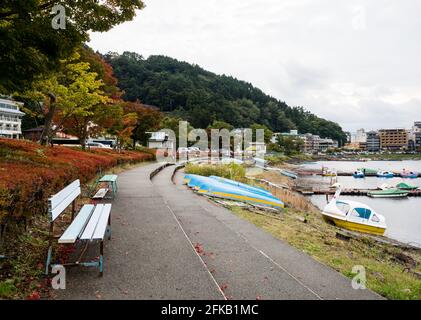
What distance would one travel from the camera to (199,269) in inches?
203

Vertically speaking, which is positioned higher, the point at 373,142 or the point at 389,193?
the point at 373,142

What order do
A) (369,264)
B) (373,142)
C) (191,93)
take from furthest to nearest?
(373,142) → (191,93) → (369,264)

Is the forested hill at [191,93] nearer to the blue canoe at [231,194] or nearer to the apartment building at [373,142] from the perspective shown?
the apartment building at [373,142]

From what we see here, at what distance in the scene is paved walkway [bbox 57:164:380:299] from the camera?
4445mm

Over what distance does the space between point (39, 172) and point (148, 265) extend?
3.33m

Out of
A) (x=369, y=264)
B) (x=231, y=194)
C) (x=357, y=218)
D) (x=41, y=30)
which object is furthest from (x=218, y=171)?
(x=41, y=30)

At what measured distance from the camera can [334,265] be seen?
21.5 feet

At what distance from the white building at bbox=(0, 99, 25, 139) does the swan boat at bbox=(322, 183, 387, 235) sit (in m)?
55.0

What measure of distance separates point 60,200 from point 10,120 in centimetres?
6349

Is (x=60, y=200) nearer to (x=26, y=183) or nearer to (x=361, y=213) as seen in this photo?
(x=26, y=183)

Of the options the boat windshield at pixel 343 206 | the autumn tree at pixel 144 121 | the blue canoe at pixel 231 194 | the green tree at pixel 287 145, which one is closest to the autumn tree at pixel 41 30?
the blue canoe at pixel 231 194

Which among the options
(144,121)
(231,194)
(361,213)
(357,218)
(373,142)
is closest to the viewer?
(231,194)

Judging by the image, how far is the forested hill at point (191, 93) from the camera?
117 meters

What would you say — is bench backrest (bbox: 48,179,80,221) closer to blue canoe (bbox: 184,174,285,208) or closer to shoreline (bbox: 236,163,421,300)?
shoreline (bbox: 236,163,421,300)
